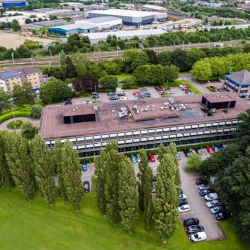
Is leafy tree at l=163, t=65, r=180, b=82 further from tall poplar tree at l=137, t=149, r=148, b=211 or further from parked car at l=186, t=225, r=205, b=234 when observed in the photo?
parked car at l=186, t=225, r=205, b=234

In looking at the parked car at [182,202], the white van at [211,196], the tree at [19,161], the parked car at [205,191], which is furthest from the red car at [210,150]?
the tree at [19,161]

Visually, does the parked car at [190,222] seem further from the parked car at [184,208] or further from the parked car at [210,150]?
the parked car at [210,150]

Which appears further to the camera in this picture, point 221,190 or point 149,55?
point 149,55

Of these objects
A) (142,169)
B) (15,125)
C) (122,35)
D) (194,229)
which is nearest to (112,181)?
(142,169)

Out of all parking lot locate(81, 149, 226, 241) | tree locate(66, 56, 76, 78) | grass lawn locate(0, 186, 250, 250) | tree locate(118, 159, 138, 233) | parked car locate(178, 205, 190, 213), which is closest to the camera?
tree locate(118, 159, 138, 233)

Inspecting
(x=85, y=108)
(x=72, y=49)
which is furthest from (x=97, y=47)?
(x=85, y=108)

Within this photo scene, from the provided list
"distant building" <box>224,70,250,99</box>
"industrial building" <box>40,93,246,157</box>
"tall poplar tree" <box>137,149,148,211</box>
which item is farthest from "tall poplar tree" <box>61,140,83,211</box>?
"distant building" <box>224,70,250,99</box>

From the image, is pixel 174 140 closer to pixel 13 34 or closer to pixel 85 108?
pixel 85 108
